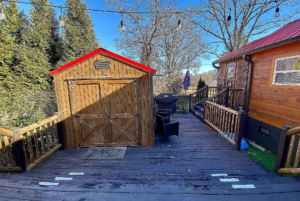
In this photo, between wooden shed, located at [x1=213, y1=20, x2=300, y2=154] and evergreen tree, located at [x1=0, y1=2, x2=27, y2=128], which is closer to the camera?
wooden shed, located at [x1=213, y1=20, x2=300, y2=154]

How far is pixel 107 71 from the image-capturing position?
3508 millimetres

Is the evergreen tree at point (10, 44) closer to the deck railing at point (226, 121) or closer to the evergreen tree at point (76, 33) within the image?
the evergreen tree at point (76, 33)

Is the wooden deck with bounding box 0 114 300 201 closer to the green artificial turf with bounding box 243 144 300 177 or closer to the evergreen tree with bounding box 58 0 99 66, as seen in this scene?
the green artificial turf with bounding box 243 144 300 177

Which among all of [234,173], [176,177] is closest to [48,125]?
[176,177]

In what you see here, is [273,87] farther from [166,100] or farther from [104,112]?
[104,112]

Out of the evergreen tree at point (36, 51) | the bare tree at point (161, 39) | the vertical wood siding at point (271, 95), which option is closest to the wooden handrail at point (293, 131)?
the vertical wood siding at point (271, 95)

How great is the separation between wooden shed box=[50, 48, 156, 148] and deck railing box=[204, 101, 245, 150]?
8.02 ft

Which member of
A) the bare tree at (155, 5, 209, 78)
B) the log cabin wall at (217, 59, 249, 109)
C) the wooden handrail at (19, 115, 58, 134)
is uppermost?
the bare tree at (155, 5, 209, 78)

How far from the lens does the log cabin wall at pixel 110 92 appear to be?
3.48 meters

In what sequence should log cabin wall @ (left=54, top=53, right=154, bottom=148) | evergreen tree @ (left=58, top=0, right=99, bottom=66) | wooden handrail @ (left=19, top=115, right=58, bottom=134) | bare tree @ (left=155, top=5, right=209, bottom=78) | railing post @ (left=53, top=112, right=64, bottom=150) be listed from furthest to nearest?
bare tree @ (left=155, top=5, right=209, bottom=78)
evergreen tree @ (left=58, top=0, right=99, bottom=66)
railing post @ (left=53, top=112, right=64, bottom=150)
log cabin wall @ (left=54, top=53, right=154, bottom=148)
wooden handrail @ (left=19, top=115, right=58, bottom=134)

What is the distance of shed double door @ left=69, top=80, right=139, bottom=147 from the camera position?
358 centimetres

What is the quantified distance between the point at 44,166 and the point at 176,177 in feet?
10.1

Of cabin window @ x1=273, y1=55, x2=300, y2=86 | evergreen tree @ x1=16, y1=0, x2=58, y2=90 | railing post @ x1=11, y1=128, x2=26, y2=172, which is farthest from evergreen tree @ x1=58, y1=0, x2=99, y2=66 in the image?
cabin window @ x1=273, y1=55, x2=300, y2=86

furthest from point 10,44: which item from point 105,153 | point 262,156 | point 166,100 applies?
point 262,156
